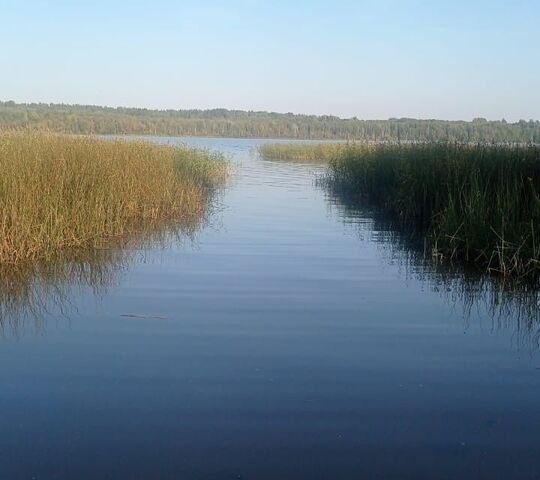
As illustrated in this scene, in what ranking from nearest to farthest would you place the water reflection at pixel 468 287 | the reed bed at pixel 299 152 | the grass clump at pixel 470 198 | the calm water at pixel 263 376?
the calm water at pixel 263 376, the water reflection at pixel 468 287, the grass clump at pixel 470 198, the reed bed at pixel 299 152

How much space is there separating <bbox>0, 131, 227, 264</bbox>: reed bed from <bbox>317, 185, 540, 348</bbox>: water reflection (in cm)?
391

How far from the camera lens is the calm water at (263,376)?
3.42m

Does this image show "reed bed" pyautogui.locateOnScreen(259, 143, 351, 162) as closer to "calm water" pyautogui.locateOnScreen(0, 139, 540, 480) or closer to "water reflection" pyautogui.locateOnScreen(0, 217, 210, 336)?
"water reflection" pyautogui.locateOnScreen(0, 217, 210, 336)

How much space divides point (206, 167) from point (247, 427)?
16.8 meters

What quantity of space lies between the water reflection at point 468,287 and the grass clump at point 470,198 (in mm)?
277

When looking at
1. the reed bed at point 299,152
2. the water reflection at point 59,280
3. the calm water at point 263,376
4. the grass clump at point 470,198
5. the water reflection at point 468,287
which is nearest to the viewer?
the calm water at point 263,376

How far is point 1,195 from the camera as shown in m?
7.95

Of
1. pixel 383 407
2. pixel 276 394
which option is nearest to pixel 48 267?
pixel 276 394

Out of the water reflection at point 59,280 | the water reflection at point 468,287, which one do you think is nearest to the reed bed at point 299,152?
the water reflection at point 468,287

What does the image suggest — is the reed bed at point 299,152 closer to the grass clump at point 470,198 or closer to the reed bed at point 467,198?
the reed bed at point 467,198

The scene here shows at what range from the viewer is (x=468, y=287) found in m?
7.46

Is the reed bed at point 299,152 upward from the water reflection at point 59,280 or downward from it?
upward

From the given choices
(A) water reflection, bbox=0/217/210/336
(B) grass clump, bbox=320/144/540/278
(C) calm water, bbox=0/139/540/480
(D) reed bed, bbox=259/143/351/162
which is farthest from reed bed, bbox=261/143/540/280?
(D) reed bed, bbox=259/143/351/162

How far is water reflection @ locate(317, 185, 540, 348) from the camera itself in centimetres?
611
